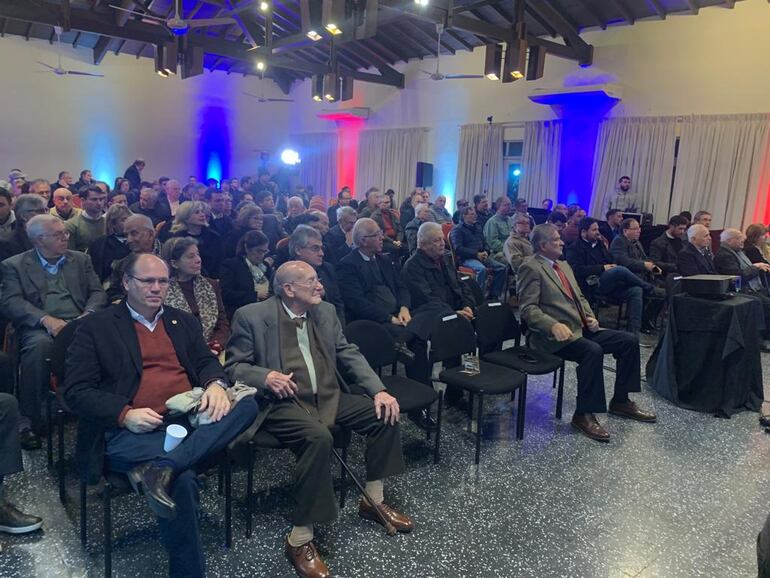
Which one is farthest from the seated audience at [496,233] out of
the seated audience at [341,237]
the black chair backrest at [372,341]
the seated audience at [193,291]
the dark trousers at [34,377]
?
the dark trousers at [34,377]

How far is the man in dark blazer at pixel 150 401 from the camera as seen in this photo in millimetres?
1882

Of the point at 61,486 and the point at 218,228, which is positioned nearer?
the point at 61,486

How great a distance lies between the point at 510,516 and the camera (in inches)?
101

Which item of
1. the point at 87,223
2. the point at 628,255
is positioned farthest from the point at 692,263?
the point at 87,223

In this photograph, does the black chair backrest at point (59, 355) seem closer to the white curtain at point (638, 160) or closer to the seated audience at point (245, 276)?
the seated audience at point (245, 276)

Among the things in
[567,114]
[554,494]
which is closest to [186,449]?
[554,494]

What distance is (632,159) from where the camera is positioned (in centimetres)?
927

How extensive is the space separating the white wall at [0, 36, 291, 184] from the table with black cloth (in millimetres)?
12378

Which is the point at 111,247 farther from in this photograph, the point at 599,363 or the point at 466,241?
the point at 466,241

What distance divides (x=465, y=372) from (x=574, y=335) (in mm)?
868

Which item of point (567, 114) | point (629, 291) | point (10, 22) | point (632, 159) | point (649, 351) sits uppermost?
point (10, 22)

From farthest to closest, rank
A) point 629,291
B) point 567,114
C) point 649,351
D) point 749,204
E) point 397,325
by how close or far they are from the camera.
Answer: point 567,114 → point 749,204 → point 629,291 → point 649,351 → point 397,325

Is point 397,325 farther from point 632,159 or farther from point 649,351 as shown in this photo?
point 632,159

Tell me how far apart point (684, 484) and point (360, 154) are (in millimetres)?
11803
